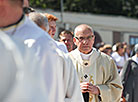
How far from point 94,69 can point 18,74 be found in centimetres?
227

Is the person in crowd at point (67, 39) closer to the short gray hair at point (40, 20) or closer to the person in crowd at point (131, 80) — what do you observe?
the person in crowd at point (131, 80)

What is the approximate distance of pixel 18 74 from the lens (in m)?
1.63

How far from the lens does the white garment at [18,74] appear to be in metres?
1.62

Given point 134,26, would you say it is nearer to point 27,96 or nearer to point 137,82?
point 137,82

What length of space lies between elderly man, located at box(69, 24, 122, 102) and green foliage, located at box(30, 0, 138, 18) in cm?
2284

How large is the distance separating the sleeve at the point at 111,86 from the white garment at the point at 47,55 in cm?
179

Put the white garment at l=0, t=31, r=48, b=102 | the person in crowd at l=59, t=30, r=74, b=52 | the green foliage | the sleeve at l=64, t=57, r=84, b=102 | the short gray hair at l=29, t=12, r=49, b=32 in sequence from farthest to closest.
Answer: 1. the green foliage
2. the person in crowd at l=59, t=30, r=74, b=52
3. the short gray hair at l=29, t=12, r=49, b=32
4. the sleeve at l=64, t=57, r=84, b=102
5. the white garment at l=0, t=31, r=48, b=102

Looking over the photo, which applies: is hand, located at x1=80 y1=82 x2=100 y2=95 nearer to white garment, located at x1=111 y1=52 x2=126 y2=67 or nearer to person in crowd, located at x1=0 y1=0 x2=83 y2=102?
person in crowd, located at x1=0 y1=0 x2=83 y2=102

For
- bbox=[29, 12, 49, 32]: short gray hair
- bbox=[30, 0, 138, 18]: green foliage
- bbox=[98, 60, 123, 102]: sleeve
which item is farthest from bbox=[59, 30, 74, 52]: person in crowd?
bbox=[30, 0, 138, 18]: green foliage

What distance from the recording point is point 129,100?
5.88 metres

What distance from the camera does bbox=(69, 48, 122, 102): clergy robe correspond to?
373cm

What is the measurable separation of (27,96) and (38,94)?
0.06m

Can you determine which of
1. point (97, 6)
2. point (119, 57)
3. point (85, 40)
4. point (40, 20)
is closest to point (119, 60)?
point (119, 57)

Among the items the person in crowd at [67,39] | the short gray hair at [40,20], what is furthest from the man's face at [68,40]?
the short gray hair at [40,20]
